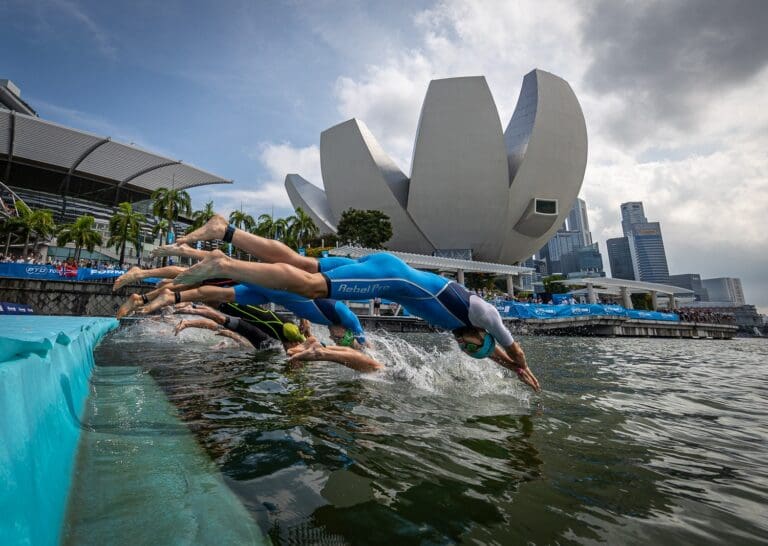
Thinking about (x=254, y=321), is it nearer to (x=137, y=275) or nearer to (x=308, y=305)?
(x=308, y=305)

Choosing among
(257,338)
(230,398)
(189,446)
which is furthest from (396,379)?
(257,338)

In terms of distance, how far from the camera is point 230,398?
3.48 meters

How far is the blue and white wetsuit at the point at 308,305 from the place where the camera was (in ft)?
19.3

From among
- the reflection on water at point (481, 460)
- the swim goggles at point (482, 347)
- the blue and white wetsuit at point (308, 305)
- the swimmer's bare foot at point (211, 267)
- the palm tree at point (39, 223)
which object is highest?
the palm tree at point (39, 223)

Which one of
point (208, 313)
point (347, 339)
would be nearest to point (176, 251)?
point (347, 339)

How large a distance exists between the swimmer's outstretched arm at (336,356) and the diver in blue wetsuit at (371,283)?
1.63 feet

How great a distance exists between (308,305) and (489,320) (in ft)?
9.32

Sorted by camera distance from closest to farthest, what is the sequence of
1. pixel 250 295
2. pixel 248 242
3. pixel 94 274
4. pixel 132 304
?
1. pixel 248 242
2. pixel 132 304
3. pixel 250 295
4. pixel 94 274

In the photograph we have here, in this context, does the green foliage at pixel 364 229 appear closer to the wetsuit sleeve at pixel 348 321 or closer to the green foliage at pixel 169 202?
the green foliage at pixel 169 202

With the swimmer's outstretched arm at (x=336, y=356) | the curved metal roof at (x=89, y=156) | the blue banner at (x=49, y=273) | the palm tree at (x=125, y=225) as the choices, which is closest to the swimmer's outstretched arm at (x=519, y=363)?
the swimmer's outstretched arm at (x=336, y=356)

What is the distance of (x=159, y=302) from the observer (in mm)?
5211

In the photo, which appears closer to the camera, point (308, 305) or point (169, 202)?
point (308, 305)

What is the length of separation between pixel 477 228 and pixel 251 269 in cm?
4919

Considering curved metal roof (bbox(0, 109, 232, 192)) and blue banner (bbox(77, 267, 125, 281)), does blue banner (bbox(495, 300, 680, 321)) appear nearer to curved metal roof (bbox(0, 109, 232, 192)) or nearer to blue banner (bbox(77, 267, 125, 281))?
blue banner (bbox(77, 267, 125, 281))
